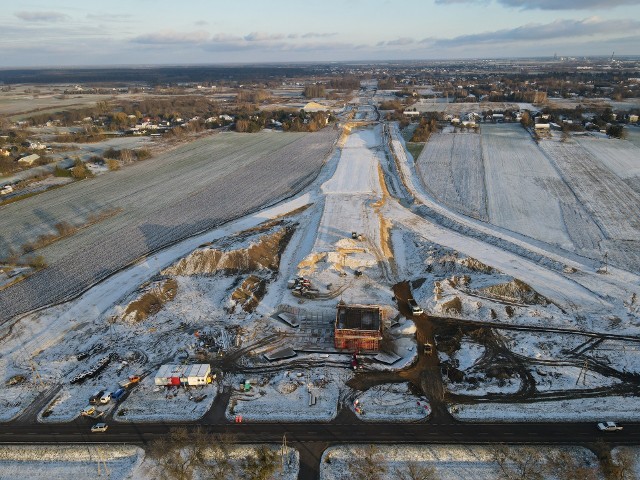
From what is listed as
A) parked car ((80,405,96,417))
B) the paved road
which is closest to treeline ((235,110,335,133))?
parked car ((80,405,96,417))

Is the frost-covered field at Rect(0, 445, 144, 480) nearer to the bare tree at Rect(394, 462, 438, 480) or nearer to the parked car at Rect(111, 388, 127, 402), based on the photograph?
the parked car at Rect(111, 388, 127, 402)

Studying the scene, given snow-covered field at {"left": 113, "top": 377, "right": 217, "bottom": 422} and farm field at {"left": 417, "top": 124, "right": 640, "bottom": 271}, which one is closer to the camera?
snow-covered field at {"left": 113, "top": 377, "right": 217, "bottom": 422}

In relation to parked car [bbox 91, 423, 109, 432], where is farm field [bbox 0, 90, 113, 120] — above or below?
above

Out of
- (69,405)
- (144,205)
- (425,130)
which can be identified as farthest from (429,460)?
(425,130)

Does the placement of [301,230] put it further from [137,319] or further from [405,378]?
[405,378]

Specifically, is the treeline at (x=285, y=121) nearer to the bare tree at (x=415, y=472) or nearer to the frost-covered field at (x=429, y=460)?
the frost-covered field at (x=429, y=460)

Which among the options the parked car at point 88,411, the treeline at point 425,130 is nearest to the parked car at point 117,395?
the parked car at point 88,411
